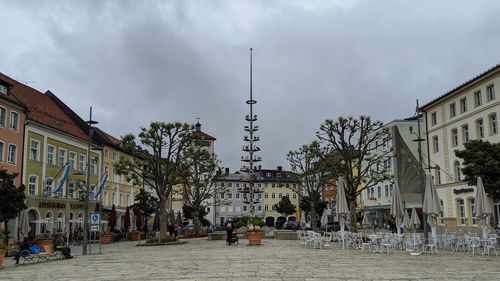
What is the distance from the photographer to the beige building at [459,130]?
134 ft

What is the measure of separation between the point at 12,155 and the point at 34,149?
3.19 m

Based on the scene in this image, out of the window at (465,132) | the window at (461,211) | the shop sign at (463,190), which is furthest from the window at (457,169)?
the window at (465,132)

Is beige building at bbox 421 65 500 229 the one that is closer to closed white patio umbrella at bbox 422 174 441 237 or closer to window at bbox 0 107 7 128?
closed white patio umbrella at bbox 422 174 441 237

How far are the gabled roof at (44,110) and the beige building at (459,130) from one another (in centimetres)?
3552

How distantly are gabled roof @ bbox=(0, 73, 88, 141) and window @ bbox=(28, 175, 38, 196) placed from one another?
179 inches

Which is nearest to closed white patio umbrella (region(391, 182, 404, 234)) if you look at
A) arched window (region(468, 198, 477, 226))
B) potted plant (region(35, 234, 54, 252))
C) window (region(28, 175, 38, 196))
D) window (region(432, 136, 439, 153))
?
potted plant (region(35, 234, 54, 252))

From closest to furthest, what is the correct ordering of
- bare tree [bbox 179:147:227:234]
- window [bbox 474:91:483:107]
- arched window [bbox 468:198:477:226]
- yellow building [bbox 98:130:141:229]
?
bare tree [bbox 179:147:227:234], window [bbox 474:91:483:107], arched window [bbox 468:198:477:226], yellow building [bbox 98:130:141:229]

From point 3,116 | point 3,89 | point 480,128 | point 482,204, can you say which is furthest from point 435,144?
point 3,89

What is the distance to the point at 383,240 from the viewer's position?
23.3m

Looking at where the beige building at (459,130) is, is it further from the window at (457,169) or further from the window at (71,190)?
the window at (71,190)

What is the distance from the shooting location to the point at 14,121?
36844mm

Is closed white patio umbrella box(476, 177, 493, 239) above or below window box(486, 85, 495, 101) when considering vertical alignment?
below

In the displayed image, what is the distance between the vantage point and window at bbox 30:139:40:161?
3931 cm

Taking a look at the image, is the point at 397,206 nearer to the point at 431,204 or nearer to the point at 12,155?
the point at 431,204
